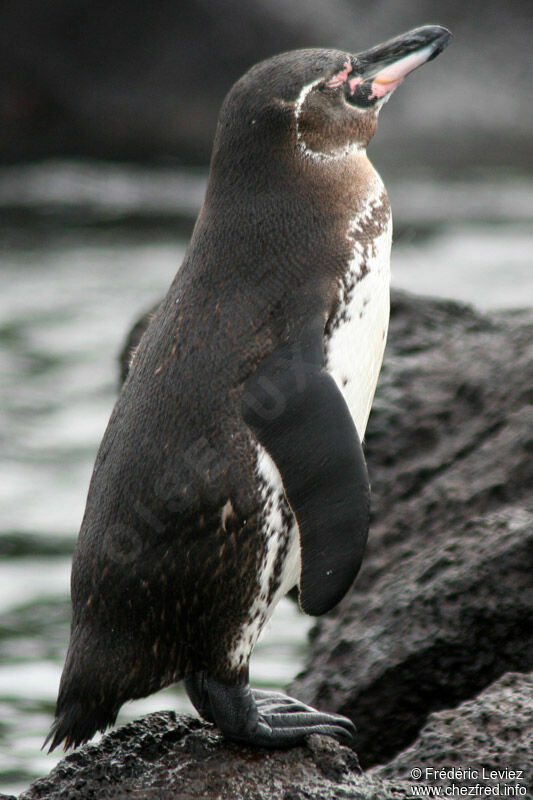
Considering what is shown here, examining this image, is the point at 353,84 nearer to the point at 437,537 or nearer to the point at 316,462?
the point at 316,462

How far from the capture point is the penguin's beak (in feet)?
11.5

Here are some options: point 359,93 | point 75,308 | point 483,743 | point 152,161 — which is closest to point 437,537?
point 483,743

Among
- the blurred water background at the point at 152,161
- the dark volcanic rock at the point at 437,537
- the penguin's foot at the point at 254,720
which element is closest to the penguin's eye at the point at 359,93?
the dark volcanic rock at the point at 437,537

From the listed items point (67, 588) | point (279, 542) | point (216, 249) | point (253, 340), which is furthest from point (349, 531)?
point (67, 588)

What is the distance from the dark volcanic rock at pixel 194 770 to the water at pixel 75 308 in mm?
1387

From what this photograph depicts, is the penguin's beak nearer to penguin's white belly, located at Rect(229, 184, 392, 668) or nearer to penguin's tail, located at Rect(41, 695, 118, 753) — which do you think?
penguin's white belly, located at Rect(229, 184, 392, 668)

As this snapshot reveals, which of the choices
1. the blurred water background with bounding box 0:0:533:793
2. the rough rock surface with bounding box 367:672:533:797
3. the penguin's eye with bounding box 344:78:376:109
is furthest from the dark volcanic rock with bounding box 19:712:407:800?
the blurred water background with bounding box 0:0:533:793

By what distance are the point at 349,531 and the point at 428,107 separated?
12360mm

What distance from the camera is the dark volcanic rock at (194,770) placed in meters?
2.89

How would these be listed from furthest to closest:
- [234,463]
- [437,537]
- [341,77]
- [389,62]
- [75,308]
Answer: [75,308], [437,537], [389,62], [341,77], [234,463]

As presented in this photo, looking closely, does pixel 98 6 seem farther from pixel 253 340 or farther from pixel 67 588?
pixel 253 340

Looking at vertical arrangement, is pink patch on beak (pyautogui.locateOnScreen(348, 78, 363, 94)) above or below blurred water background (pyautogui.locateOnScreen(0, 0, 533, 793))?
below

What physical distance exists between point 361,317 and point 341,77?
2.18ft

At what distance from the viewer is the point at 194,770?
302 centimetres
